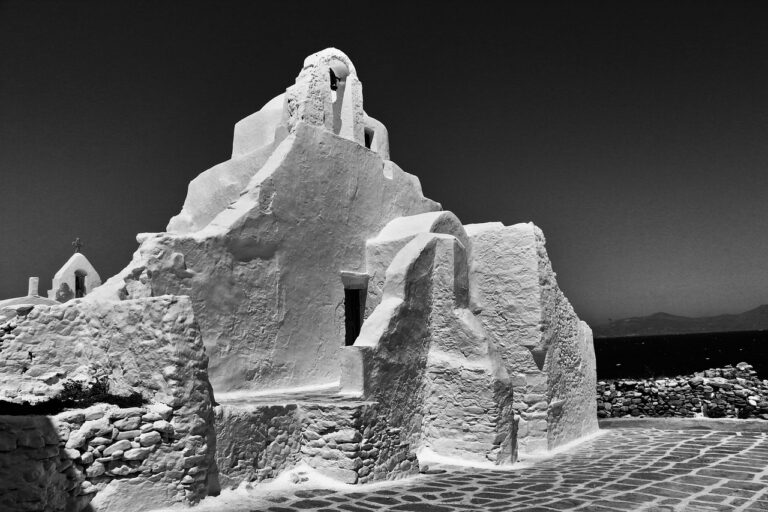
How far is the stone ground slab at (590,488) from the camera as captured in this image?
6457mm

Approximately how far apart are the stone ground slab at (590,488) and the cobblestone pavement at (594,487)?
0.01 meters

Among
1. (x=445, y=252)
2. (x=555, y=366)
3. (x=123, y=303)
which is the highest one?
(x=445, y=252)

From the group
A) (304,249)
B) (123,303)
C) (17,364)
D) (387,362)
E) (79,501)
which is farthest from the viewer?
(304,249)

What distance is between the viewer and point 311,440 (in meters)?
7.63

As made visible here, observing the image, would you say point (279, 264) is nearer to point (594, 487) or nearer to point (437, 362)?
point (437, 362)

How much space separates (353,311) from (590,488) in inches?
198

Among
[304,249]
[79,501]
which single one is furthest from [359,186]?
[79,501]

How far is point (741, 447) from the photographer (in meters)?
9.97

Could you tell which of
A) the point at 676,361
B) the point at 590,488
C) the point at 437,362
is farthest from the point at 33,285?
the point at 676,361

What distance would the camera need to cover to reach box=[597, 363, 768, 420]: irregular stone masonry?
15.0m

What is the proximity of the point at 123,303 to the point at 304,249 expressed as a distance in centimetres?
352

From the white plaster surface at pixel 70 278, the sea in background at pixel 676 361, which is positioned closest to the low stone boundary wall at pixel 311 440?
the white plaster surface at pixel 70 278

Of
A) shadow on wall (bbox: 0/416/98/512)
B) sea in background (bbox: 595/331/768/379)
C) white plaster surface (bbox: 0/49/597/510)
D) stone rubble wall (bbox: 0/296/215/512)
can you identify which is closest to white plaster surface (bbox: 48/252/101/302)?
white plaster surface (bbox: 0/49/597/510)

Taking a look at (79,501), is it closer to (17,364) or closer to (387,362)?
(17,364)
